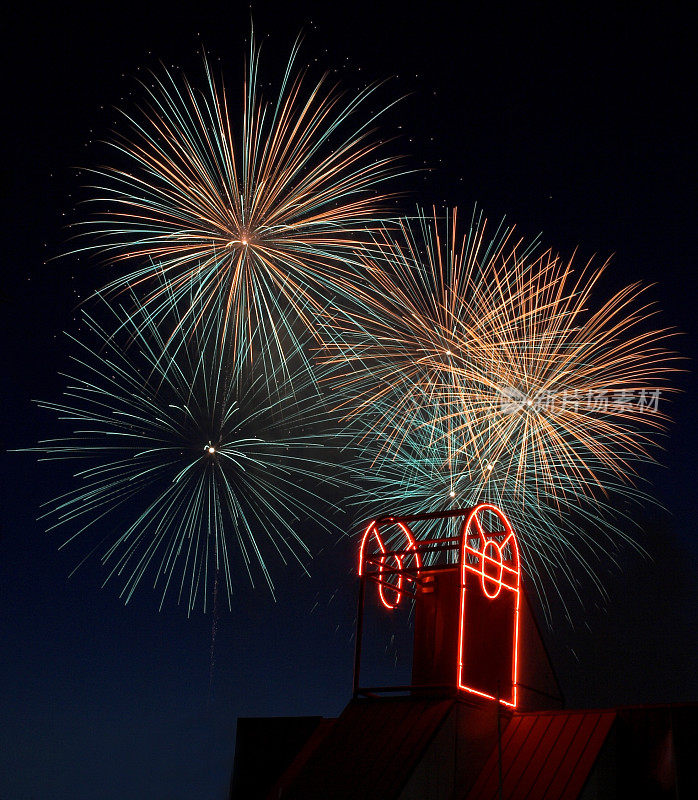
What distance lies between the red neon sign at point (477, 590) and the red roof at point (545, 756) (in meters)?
0.82

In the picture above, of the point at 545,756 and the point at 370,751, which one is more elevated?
the point at 545,756

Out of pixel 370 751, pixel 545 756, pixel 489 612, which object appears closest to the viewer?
pixel 545 756

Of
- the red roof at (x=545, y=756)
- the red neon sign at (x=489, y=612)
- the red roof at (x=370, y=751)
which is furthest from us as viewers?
the red neon sign at (x=489, y=612)

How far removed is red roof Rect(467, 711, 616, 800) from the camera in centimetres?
1421

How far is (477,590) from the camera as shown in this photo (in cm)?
1753

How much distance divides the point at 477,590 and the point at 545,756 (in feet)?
11.1

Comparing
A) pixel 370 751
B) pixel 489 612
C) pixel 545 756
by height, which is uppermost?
pixel 489 612

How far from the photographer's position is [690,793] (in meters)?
13.2

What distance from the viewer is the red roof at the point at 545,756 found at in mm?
14211

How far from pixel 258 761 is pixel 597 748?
7625 millimetres

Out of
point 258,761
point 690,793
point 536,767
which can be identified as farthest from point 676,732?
point 258,761

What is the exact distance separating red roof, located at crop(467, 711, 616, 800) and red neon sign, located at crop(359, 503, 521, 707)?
0.82 metres

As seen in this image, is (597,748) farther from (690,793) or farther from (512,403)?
(512,403)

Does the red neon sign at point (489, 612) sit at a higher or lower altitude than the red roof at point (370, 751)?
higher
